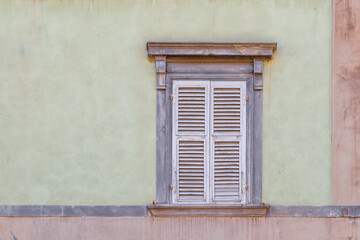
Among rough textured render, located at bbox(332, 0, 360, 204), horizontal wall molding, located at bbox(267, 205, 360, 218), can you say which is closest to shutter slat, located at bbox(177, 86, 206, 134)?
horizontal wall molding, located at bbox(267, 205, 360, 218)

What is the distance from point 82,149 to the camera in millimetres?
6574

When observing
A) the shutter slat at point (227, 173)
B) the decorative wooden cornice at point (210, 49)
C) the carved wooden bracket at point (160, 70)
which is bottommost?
the shutter slat at point (227, 173)

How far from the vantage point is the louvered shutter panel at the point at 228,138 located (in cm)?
664

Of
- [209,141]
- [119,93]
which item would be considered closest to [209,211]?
[209,141]

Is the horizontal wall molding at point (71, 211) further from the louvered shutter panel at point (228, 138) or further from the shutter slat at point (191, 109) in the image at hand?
the shutter slat at point (191, 109)

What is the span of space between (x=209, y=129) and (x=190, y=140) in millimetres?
285

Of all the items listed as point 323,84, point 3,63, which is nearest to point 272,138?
point 323,84

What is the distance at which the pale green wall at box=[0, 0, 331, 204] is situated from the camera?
657cm

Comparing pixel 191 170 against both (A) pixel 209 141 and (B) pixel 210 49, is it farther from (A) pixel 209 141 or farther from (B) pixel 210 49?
(B) pixel 210 49

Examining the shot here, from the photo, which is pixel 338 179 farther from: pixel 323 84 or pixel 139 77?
pixel 139 77

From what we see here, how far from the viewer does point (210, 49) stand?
6.55 m

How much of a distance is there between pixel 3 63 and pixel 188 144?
2.59 m

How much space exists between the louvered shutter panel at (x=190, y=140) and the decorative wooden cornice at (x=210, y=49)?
1.29ft

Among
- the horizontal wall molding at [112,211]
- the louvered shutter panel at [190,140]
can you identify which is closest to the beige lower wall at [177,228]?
the horizontal wall molding at [112,211]
